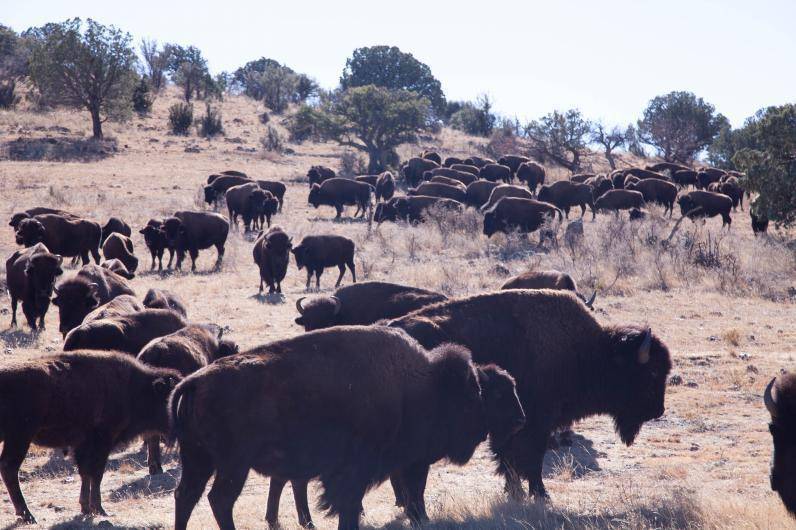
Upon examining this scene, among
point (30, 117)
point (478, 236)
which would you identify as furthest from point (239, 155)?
point (478, 236)

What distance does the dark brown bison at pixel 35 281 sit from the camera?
48.5 ft

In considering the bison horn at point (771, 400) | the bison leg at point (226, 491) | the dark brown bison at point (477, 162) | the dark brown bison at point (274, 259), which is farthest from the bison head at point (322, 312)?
the dark brown bison at point (477, 162)

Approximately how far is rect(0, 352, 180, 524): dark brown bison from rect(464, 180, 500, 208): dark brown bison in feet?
98.7

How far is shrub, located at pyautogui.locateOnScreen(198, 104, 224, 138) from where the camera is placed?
170 ft

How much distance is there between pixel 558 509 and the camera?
710 centimetres

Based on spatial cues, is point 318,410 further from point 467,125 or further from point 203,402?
point 467,125

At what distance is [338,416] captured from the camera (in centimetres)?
614

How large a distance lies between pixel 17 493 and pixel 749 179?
14.0 metres

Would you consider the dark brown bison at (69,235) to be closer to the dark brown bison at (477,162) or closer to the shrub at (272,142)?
the shrub at (272,142)

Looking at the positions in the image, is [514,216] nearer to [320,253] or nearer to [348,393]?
[320,253]

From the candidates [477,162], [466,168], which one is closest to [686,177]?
[477,162]

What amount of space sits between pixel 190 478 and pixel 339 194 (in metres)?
30.0

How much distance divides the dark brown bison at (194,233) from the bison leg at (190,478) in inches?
686

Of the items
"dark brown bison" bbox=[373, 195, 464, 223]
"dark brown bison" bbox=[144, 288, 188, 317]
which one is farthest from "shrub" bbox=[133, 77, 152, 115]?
"dark brown bison" bbox=[144, 288, 188, 317]
